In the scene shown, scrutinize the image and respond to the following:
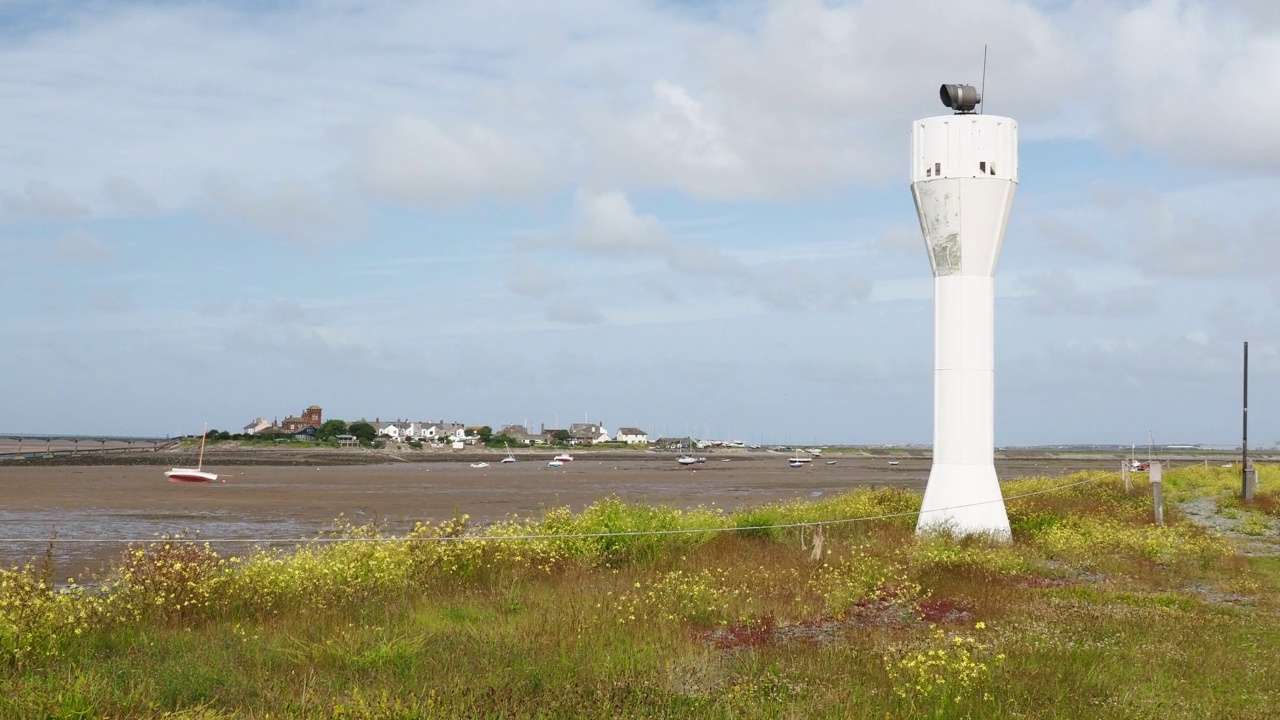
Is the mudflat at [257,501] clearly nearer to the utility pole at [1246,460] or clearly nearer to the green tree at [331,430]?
the utility pole at [1246,460]

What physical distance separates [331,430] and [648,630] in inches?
6818

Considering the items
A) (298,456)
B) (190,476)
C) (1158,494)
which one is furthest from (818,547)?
(298,456)

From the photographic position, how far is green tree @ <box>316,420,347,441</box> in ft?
575

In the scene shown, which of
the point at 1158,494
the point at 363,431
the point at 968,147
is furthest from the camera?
the point at 363,431

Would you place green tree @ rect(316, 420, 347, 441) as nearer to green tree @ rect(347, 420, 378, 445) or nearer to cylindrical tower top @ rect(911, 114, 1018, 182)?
green tree @ rect(347, 420, 378, 445)

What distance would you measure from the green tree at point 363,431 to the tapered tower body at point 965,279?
157293mm

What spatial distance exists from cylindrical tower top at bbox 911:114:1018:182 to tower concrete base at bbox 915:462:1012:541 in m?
5.12

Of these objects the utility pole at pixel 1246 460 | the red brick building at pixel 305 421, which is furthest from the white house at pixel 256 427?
the utility pole at pixel 1246 460

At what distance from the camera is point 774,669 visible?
9320 mm

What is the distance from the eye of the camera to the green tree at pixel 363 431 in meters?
173

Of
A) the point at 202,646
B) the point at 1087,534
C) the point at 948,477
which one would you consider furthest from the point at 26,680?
the point at 1087,534

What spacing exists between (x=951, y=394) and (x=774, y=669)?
37.0 feet

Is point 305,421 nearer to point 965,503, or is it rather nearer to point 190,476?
point 190,476

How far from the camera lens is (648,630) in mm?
10773
